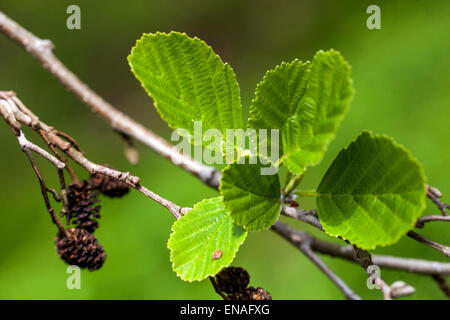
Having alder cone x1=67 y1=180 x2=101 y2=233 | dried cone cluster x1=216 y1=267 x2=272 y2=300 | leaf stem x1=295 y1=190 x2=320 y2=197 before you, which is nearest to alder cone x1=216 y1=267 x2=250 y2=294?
dried cone cluster x1=216 y1=267 x2=272 y2=300

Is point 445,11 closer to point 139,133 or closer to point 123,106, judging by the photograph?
point 139,133

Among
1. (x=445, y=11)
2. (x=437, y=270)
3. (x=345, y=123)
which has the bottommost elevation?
(x=437, y=270)

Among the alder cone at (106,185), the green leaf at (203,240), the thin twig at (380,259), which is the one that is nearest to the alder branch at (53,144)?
the green leaf at (203,240)

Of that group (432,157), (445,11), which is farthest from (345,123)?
(445,11)

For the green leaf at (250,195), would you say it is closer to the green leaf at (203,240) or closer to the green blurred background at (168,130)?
the green leaf at (203,240)

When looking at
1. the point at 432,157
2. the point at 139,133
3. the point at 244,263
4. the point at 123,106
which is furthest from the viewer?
the point at 123,106

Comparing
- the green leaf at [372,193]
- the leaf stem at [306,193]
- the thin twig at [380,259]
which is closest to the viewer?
the green leaf at [372,193]

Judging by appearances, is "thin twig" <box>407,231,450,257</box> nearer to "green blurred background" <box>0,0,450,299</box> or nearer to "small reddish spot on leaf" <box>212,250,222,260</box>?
"small reddish spot on leaf" <box>212,250,222,260</box>

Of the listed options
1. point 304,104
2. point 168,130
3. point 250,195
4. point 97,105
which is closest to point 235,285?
point 250,195
